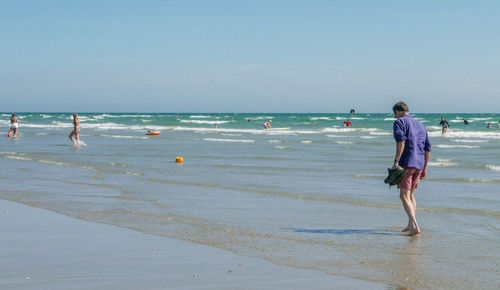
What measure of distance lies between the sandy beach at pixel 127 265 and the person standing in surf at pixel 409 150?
2.30 m

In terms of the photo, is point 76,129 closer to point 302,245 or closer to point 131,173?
point 131,173

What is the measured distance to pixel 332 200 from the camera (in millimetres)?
10594

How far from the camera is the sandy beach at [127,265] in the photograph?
210 inches

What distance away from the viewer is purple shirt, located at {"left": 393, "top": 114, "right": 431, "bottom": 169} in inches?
291

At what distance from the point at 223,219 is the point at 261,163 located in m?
9.50

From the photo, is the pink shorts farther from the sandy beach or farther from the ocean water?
the sandy beach

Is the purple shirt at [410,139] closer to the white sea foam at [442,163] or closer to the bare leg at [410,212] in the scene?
the bare leg at [410,212]

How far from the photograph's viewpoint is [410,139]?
24.3 feet

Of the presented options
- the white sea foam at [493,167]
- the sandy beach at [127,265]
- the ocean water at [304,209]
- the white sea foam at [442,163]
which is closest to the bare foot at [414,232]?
the ocean water at [304,209]

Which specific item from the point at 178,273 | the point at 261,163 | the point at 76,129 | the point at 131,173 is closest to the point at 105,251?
the point at 178,273

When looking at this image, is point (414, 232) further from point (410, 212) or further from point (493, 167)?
point (493, 167)

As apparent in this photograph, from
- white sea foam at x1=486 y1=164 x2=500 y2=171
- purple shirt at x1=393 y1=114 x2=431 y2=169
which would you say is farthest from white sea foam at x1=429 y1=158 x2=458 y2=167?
purple shirt at x1=393 y1=114 x2=431 y2=169

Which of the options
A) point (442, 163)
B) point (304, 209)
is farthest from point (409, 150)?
point (442, 163)

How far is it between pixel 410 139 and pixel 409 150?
136mm
